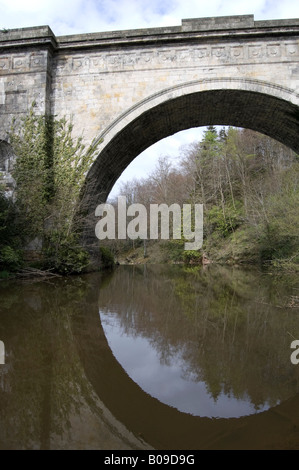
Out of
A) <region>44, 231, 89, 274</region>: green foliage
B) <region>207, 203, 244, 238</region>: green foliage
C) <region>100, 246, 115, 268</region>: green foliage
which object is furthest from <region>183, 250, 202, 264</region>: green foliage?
<region>44, 231, 89, 274</region>: green foliage

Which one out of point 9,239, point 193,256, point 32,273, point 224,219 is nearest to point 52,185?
point 9,239

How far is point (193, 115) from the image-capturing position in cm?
1290

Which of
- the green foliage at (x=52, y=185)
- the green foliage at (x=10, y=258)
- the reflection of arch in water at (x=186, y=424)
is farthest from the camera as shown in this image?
the green foliage at (x=52, y=185)

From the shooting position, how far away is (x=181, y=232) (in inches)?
938

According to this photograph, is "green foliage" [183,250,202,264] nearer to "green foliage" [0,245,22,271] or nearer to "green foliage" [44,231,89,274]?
"green foliage" [44,231,89,274]

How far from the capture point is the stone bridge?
36.3ft

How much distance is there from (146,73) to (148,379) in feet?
35.5

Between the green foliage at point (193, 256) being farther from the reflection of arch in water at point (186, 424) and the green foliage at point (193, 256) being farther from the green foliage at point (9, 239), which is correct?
the reflection of arch in water at point (186, 424)

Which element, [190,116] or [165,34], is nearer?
[165,34]

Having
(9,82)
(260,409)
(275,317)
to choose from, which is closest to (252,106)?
(9,82)

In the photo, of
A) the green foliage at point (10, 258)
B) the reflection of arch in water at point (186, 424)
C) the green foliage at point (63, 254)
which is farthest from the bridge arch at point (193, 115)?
the reflection of arch in water at point (186, 424)

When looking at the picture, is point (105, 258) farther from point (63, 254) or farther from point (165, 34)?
point (165, 34)

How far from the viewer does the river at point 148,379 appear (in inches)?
77.7

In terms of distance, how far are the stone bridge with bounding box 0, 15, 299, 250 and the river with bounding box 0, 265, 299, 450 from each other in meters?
8.06
